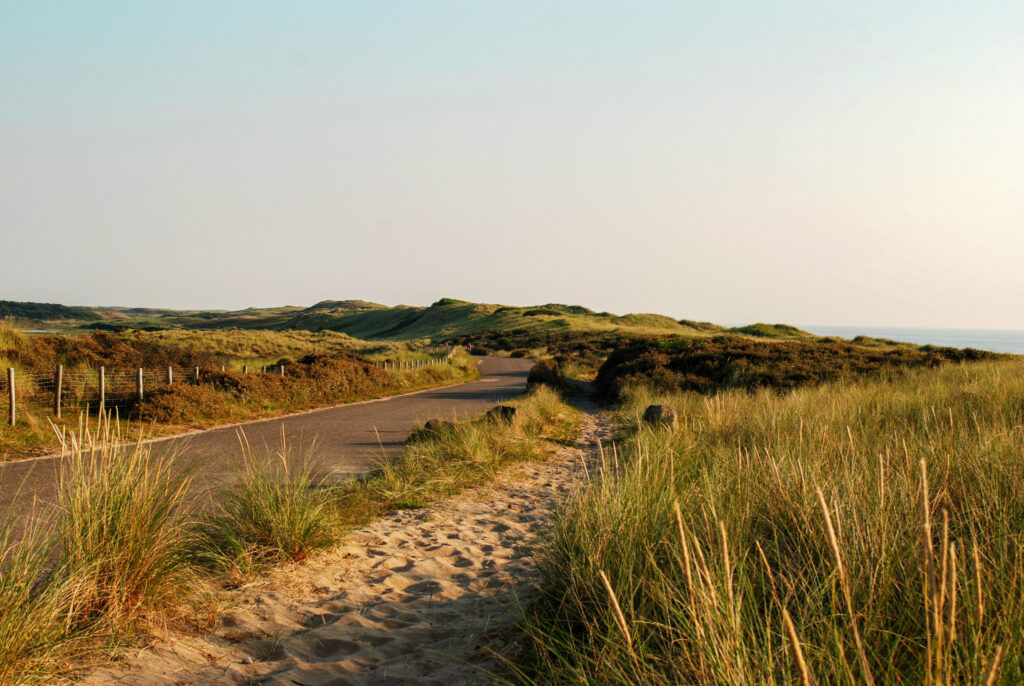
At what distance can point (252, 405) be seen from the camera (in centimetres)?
1850

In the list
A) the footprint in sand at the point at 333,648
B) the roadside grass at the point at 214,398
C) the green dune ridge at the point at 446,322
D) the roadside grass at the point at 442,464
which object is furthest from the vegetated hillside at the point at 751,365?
the green dune ridge at the point at 446,322

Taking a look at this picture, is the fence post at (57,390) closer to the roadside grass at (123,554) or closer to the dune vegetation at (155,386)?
the dune vegetation at (155,386)

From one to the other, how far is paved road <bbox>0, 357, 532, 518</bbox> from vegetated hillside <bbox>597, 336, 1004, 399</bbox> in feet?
17.5

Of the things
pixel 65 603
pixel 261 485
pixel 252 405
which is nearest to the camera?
pixel 65 603

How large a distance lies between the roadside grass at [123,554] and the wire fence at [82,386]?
9318 mm

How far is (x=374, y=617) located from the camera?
15.3ft

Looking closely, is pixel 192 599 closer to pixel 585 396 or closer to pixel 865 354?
pixel 585 396

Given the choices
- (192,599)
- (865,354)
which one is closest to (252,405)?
(192,599)

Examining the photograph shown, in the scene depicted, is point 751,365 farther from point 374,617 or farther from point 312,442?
point 374,617

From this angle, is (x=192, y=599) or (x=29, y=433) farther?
(x=29, y=433)

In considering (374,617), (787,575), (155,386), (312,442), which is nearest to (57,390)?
(155,386)

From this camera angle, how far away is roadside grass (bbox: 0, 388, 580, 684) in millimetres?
3334

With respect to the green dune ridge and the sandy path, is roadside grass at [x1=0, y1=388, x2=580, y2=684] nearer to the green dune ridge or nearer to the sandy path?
the sandy path

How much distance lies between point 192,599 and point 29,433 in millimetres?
10260
